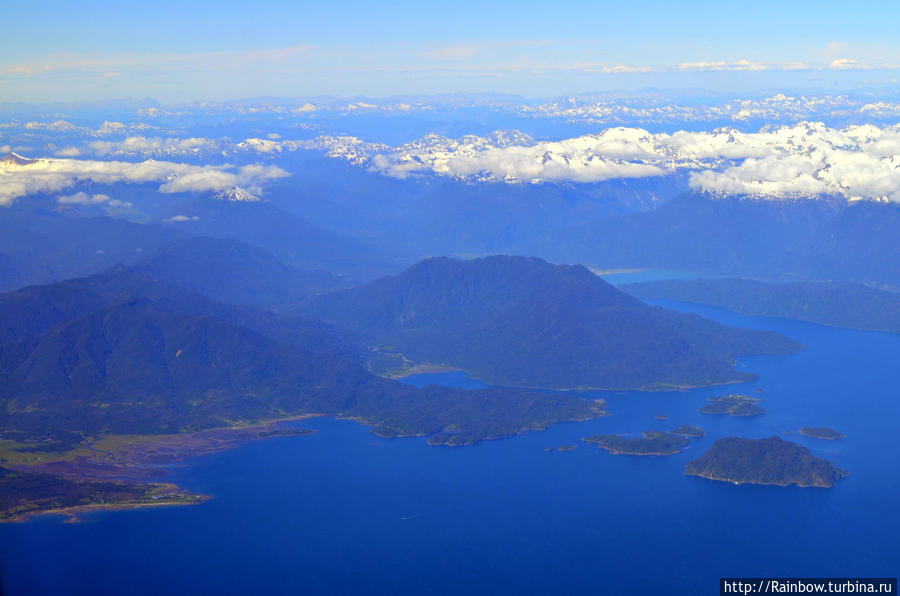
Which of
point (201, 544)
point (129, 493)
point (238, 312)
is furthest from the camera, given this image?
point (238, 312)

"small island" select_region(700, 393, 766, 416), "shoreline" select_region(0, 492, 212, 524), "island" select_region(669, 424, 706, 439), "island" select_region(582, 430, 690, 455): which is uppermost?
"shoreline" select_region(0, 492, 212, 524)

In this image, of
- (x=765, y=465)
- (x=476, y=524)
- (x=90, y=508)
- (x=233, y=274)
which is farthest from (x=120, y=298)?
(x=765, y=465)

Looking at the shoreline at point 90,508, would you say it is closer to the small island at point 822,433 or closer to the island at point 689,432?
the island at point 689,432

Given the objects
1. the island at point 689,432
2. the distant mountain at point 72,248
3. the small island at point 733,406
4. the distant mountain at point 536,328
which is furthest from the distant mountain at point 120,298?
the island at point 689,432

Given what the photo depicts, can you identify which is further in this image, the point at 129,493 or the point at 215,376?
the point at 215,376

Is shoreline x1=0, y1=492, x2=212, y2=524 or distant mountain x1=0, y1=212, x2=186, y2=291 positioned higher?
distant mountain x1=0, y1=212, x2=186, y2=291

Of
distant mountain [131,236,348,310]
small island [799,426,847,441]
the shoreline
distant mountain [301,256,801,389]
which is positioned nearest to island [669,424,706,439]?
small island [799,426,847,441]

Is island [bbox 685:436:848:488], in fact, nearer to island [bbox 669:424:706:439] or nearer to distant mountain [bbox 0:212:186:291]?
island [bbox 669:424:706:439]

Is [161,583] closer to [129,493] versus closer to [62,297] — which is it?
[129,493]

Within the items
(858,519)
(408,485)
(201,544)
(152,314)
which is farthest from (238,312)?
(858,519)
